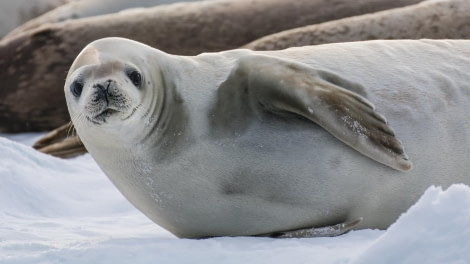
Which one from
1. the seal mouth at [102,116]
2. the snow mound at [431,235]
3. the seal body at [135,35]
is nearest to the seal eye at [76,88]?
the seal mouth at [102,116]

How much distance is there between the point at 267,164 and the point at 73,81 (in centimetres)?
75

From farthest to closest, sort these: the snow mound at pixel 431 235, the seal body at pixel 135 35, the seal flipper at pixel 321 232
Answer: the seal body at pixel 135 35, the seal flipper at pixel 321 232, the snow mound at pixel 431 235

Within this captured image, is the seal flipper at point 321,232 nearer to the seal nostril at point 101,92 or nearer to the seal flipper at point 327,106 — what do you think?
the seal flipper at point 327,106

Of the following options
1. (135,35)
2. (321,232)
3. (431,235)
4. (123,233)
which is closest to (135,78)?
(123,233)

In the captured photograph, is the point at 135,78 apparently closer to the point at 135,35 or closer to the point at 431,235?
the point at 431,235

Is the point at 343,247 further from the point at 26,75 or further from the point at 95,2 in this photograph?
the point at 95,2

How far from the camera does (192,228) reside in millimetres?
3455

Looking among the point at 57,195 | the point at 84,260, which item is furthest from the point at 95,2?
the point at 84,260

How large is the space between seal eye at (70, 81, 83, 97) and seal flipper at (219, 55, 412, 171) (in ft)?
1.82

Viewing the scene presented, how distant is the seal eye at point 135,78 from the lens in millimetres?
3422

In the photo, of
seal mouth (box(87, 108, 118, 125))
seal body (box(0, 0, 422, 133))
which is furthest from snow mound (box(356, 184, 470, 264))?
seal body (box(0, 0, 422, 133))

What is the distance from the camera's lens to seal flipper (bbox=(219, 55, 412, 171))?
10.7 feet

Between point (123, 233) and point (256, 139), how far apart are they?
70cm

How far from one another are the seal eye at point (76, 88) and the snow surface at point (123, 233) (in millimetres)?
523
